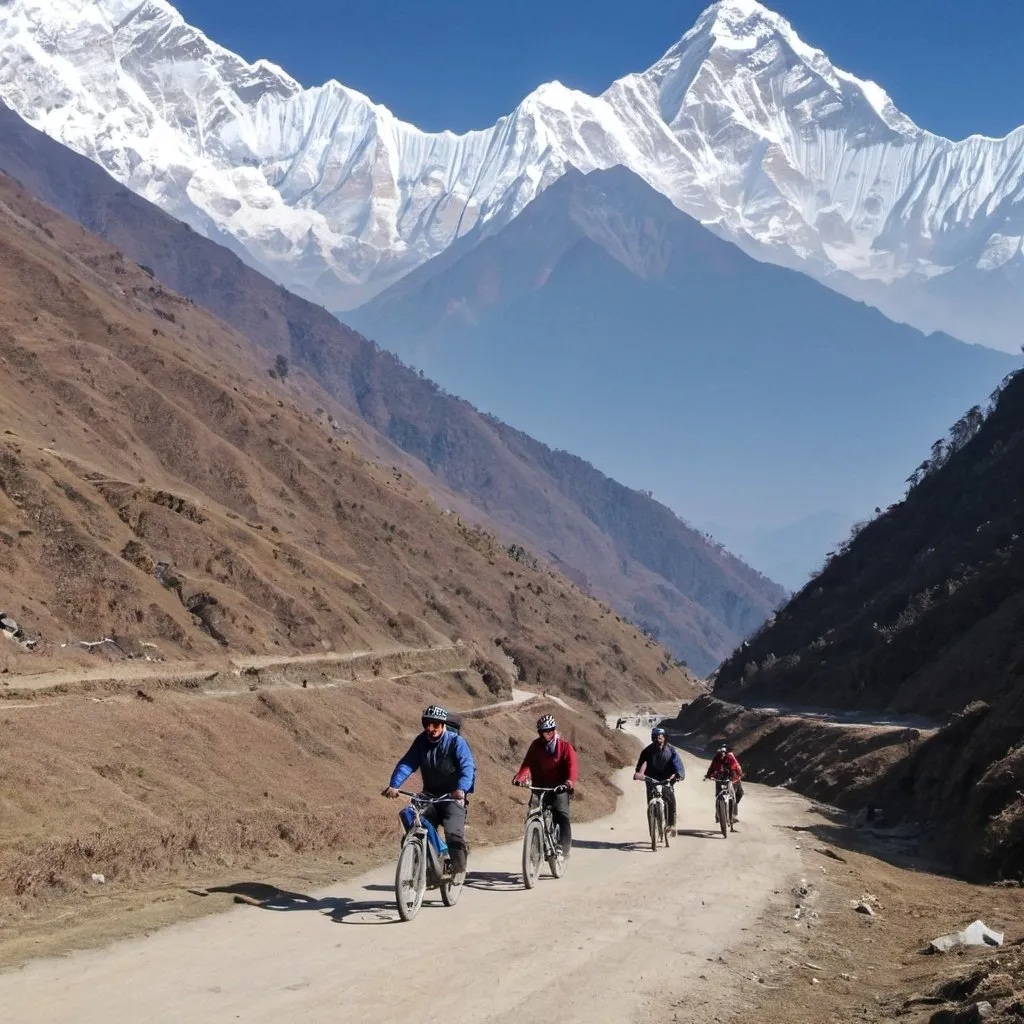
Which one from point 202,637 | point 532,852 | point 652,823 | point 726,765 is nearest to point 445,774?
point 532,852

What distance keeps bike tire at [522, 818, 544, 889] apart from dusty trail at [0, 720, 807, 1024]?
0.28 meters

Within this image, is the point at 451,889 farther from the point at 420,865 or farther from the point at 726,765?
the point at 726,765

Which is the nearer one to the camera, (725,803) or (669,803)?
(669,803)

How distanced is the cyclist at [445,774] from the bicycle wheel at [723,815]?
43.9 ft

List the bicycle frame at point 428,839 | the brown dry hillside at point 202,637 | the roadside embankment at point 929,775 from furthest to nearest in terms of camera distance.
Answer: the roadside embankment at point 929,775 < the brown dry hillside at point 202,637 < the bicycle frame at point 428,839

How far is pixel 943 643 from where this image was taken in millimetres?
67750

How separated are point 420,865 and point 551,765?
14.4 feet

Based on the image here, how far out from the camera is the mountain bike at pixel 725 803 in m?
27.2

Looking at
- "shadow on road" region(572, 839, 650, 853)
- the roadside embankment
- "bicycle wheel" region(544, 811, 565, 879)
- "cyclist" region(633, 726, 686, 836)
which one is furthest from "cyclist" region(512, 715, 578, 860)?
the roadside embankment

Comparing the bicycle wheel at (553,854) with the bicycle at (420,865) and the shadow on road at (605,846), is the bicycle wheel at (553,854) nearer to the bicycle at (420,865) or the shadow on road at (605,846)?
the bicycle at (420,865)

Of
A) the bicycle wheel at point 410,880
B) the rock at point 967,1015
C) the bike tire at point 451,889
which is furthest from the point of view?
the bike tire at point 451,889

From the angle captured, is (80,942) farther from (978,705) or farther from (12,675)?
(978,705)

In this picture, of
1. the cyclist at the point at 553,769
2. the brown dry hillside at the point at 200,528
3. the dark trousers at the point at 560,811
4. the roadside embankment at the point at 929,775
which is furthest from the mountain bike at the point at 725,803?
the brown dry hillside at the point at 200,528

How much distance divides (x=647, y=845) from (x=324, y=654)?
47.3 metres
